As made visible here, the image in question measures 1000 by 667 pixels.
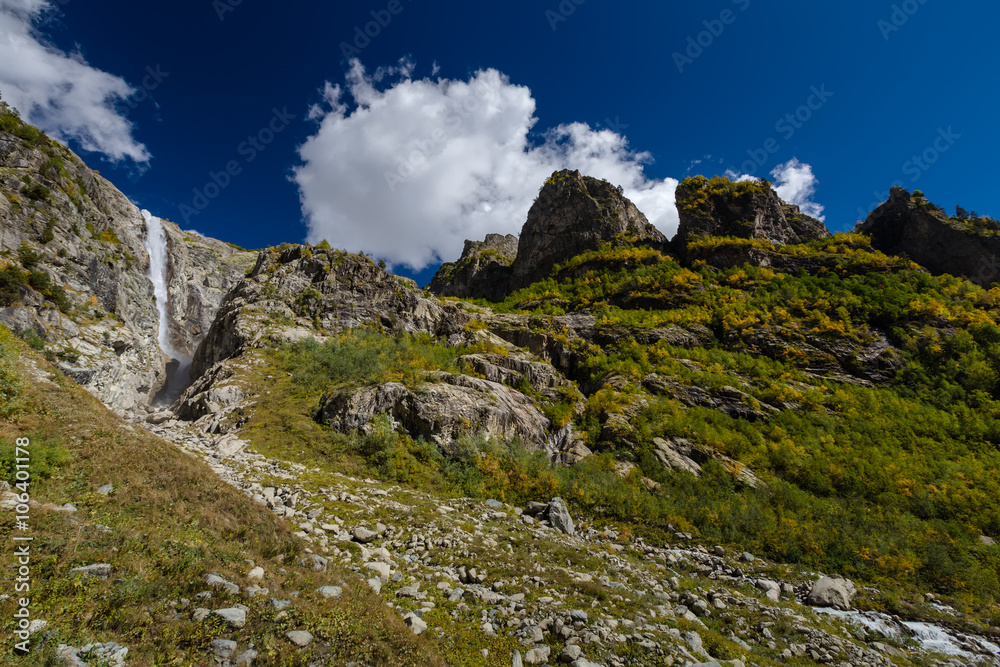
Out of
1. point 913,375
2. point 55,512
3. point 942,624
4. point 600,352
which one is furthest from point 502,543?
point 913,375

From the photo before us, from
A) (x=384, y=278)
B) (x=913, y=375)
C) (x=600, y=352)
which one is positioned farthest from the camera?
(x=384, y=278)

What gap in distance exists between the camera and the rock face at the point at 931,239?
34.8 meters

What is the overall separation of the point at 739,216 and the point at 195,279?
7535cm

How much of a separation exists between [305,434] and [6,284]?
18812 mm

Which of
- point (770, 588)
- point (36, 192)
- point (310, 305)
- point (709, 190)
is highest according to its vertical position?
point (709, 190)

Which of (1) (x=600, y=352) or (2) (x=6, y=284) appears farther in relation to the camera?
(1) (x=600, y=352)

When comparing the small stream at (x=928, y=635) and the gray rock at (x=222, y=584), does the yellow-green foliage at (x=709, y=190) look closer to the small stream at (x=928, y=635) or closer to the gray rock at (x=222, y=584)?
the small stream at (x=928, y=635)

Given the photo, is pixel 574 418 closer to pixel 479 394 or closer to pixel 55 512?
pixel 479 394

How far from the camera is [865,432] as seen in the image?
20078 mm

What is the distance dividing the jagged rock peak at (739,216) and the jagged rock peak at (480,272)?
87.1ft

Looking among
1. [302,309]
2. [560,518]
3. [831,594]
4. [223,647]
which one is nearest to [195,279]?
[302,309]

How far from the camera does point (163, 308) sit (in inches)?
1582

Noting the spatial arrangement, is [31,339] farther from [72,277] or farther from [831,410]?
[831,410]

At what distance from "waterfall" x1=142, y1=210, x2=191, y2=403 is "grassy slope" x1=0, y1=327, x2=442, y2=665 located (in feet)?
91.3
